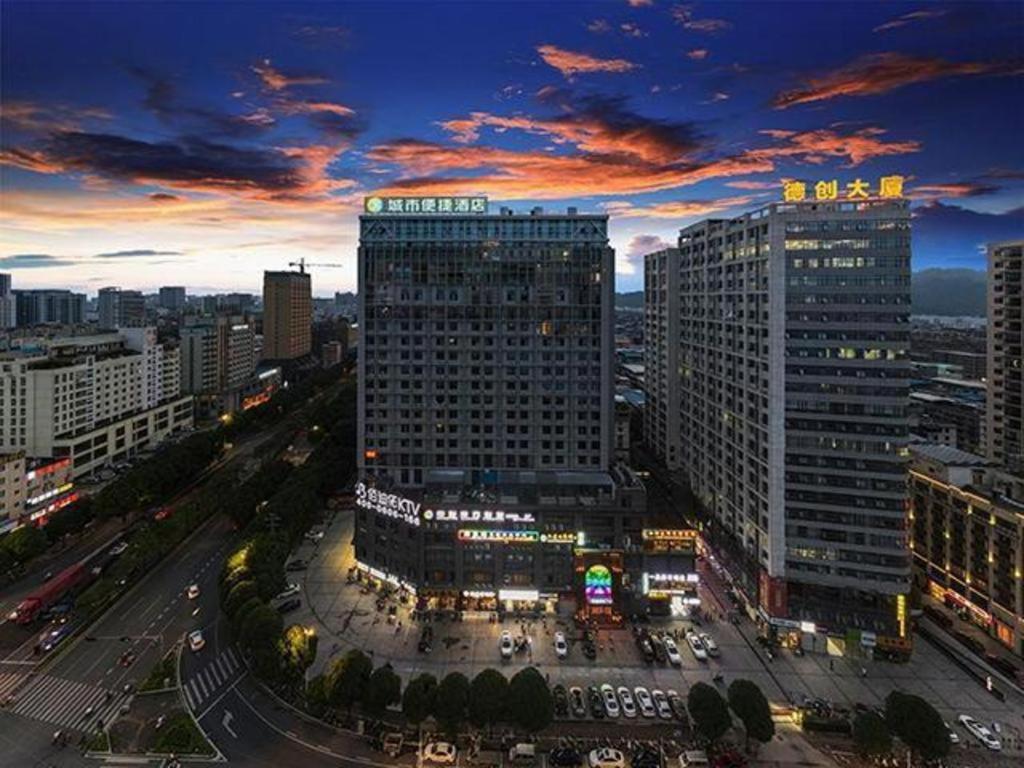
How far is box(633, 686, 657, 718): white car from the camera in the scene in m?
50.0

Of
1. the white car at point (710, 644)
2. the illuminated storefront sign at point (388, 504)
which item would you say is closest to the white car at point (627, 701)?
the white car at point (710, 644)

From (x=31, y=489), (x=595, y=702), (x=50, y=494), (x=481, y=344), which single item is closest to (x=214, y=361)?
(x=50, y=494)

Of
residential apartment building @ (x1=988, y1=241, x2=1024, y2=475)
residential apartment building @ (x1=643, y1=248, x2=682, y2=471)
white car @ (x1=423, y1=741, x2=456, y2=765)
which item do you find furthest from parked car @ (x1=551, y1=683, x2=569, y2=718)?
residential apartment building @ (x1=988, y1=241, x2=1024, y2=475)

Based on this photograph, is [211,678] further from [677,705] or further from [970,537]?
[970,537]

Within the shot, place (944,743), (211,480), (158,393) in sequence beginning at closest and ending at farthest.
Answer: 1. (944,743)
2. (211,480)
3. (158,393)

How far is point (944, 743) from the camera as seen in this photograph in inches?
1686

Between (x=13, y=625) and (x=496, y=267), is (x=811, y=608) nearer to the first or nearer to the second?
(x=496, y=267)

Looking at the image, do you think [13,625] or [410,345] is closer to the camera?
[13,625]

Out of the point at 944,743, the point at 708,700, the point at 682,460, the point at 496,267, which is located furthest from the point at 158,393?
the point at 944,743

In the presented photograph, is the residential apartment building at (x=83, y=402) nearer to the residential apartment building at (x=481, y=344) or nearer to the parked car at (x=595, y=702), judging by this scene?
the residential apartment building at (x=481, y=344)

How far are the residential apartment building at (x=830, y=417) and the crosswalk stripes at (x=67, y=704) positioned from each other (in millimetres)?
59546

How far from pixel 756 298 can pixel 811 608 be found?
31894 millimetres

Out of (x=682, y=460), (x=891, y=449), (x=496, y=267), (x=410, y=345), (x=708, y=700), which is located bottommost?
(x=708, y=700)

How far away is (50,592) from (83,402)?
177ft
